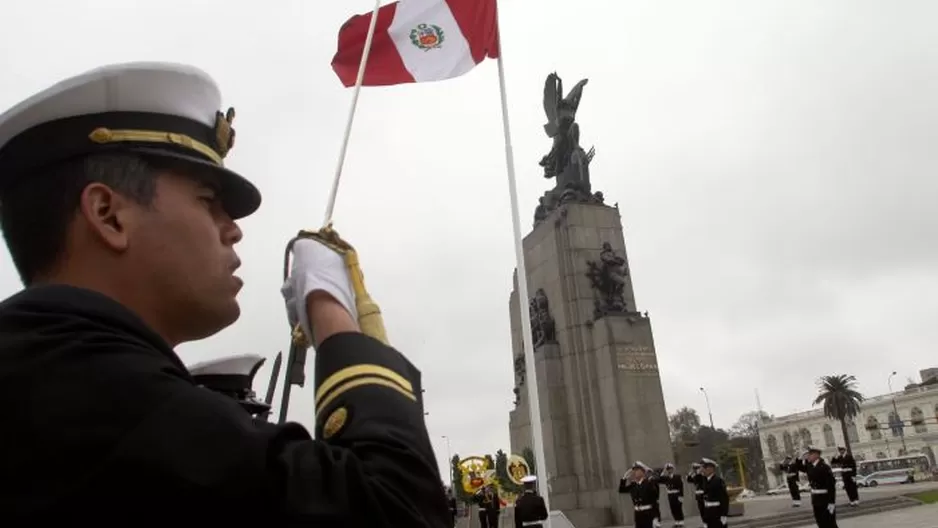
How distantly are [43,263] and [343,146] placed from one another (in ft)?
8.29

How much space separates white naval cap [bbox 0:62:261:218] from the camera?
4.04 ft

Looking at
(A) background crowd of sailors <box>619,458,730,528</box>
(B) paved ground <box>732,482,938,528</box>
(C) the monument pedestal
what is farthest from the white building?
(A) background crowd of sailors <box>619,458,730,528</box>

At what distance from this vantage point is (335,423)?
3.44ft

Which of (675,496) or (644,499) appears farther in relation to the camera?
(675,496)

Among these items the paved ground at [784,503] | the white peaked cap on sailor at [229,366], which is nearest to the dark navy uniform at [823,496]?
the paved ground at [784,503]

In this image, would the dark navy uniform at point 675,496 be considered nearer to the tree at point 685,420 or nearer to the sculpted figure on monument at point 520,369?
the sculpted figure on monument at point 520,369

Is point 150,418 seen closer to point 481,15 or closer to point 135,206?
point 135,206

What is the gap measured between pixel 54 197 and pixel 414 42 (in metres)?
7.23

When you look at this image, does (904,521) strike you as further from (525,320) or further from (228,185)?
(228,185)

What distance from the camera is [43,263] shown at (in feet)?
3.96

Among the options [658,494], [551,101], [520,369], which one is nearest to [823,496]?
[658,494]

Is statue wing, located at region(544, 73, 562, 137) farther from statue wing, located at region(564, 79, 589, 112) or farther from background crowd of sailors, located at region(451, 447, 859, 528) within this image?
background crowd of sailors, located at region(451, 447, 859, 528)

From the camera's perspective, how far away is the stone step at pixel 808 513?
1709cm

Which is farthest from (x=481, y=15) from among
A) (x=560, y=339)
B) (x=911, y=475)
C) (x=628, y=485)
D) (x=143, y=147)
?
(x=911, y=475)
